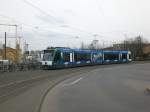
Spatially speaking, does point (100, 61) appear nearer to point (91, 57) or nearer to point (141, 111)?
point (91, 57)

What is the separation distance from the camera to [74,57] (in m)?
60.5

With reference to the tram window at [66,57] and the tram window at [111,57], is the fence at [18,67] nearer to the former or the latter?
the tram window at [66,57]

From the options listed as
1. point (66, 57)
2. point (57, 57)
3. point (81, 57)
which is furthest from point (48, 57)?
point (81, 57)

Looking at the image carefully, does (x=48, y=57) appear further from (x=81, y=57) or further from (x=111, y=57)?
(x=111, y=57)

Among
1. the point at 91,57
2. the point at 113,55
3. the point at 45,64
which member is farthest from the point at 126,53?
the point at 45,64

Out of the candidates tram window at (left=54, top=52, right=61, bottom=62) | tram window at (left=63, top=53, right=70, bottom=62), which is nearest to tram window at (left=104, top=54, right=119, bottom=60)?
tram window at (left=63, top=53, right=70, bottom=62)

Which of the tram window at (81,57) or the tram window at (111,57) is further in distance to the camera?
the tram window at (111,57)

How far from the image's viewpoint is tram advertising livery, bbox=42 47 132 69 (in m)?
54.8

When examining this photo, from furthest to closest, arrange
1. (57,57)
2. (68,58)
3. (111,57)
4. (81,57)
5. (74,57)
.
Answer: (111,57), (81,57), (74,57), (68,58), (57,57)

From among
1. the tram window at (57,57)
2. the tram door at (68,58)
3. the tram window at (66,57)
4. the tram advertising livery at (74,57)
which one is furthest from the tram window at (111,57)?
the tram window at (57,57)

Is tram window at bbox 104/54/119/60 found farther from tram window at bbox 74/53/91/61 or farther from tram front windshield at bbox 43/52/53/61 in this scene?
tram front windshield at bbox 43/52/53/61

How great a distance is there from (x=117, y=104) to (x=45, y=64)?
136ft

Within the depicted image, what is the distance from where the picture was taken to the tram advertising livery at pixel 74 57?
54.8m

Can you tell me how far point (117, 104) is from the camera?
45.7 feet
